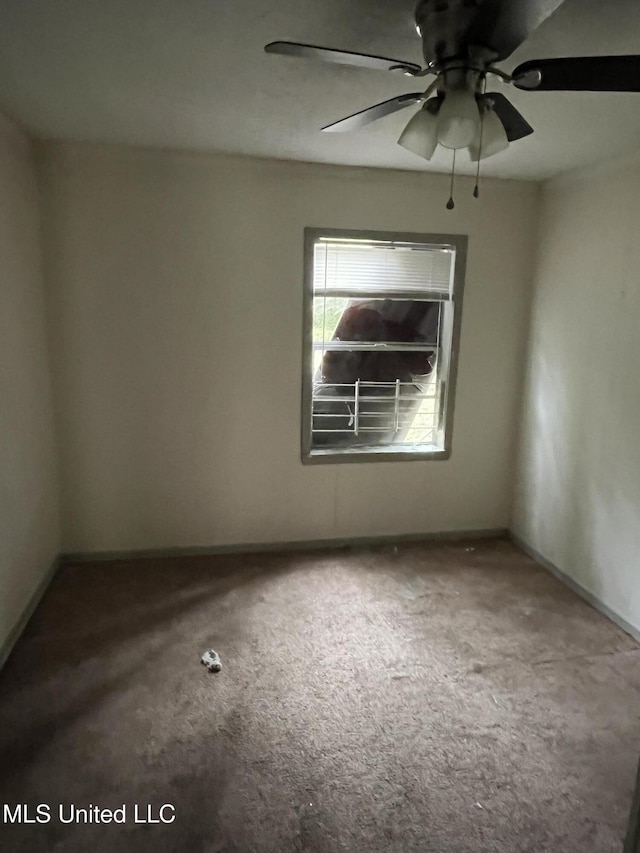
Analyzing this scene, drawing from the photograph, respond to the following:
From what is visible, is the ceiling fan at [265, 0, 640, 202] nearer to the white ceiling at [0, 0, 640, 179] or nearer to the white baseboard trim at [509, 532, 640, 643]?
the white ceiling at [0, 0, 640, 179]

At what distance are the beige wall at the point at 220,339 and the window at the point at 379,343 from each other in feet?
0.30

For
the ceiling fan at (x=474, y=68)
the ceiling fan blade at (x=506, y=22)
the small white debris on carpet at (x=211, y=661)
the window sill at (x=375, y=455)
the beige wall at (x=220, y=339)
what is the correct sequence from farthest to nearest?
the window sill at (x=375, y=455), the beige wall at (x=220, y=339), the small white debris on carpet at (x=211, y=661), the ceiling fan at (x=474, y=68), the ceiling fan blade at (x=506, y=22)

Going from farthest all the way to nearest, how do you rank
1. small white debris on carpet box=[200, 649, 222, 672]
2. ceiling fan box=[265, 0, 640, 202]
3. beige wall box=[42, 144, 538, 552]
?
beige wall box=[42, 144, 538, 552], small white debris on carpet box=[200, 649, 222, 672], ceiling fan box=[265, 0, 640, 202]

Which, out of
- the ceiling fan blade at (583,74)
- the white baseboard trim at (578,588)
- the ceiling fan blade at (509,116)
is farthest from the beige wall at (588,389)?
the ceiling fan blade at (583,74)

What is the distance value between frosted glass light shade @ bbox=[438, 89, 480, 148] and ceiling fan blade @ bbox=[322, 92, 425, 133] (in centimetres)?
15

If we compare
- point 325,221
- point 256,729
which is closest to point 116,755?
point 256,729

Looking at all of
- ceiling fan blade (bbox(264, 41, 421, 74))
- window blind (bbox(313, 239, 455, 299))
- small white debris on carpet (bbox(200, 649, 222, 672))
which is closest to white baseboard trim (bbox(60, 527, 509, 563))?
small white debris on carpet (bbox(200, 649, 222, 672))

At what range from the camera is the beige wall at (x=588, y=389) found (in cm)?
278

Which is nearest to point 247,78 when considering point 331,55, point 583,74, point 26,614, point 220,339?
point 331,55

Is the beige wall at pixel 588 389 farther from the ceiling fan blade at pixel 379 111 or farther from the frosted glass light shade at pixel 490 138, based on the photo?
the ceiling fan blade at pixel 379 111

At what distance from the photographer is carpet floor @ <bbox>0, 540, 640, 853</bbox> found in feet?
5.66

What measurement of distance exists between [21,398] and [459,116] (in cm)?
230

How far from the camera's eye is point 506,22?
131 centimetres

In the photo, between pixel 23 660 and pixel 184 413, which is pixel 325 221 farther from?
pixel 23 660
